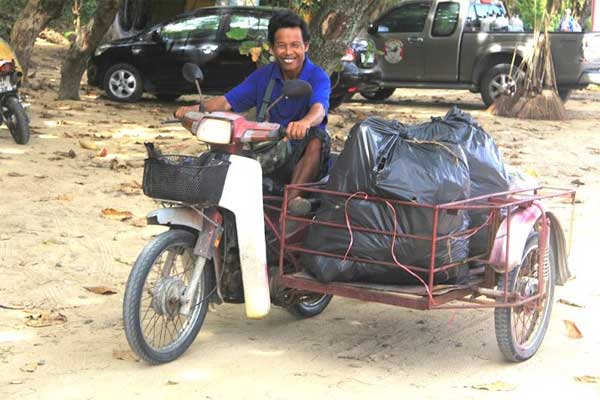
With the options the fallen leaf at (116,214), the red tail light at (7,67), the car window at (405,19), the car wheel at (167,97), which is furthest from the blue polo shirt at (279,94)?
the car window at (405,19)

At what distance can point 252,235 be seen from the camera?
4.75 metres

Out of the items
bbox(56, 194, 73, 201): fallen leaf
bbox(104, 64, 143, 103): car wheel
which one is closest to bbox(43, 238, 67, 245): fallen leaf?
bbox(56, 194, 73, 201): fallen leaf

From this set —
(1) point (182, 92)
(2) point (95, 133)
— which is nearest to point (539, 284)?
(2) point (95, 133)

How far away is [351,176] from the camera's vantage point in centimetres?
468

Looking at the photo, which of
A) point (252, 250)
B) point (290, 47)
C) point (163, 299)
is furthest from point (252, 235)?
point (290, 47)

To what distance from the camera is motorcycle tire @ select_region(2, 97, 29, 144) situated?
394 inches

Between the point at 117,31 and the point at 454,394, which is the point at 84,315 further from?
the point at 117,31

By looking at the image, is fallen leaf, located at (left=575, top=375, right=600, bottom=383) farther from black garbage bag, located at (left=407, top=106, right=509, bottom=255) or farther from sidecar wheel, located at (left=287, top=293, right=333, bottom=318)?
sidecar wheel, located at (left=287, top=293, right=333, bottom=318)

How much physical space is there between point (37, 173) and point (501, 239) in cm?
542

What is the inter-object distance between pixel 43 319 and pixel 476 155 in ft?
8.03

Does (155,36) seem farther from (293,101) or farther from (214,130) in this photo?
(214,130)

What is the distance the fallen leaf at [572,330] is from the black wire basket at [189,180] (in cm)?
221

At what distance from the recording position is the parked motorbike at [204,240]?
4578 millimetres

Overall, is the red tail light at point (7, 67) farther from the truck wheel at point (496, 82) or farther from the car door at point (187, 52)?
the truck wheel at point (496, 82)
